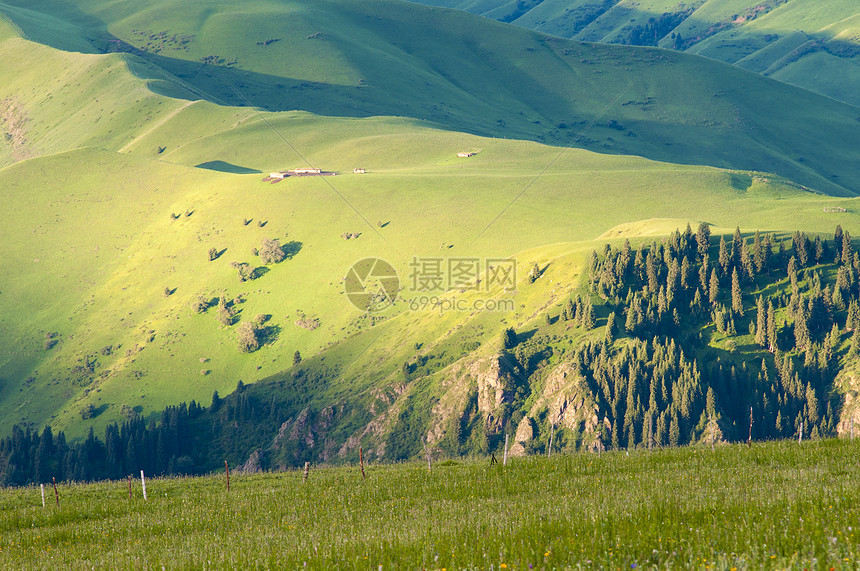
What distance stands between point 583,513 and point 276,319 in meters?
168

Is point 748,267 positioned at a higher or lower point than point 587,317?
higher

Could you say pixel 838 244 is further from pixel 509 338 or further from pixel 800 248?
pixel 509 338

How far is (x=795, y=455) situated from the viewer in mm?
27656

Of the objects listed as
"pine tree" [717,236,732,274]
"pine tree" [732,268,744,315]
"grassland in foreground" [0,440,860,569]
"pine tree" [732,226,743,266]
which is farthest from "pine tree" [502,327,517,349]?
"grassland in foreground" [0,440,860,569]

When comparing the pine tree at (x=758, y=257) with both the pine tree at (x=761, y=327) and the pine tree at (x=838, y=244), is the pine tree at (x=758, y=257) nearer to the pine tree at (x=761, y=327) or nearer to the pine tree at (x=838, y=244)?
the pine tree at (x=761, y=327)

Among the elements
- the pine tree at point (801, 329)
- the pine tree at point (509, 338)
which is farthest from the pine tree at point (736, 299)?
the pine tree at point (509, 338)

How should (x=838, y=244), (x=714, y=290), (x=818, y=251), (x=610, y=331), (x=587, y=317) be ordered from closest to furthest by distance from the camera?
(x=610, y=331) < (x=587, y=317) < (x=714, y=290) < (x=818, y=251) < (x=838, y=244)

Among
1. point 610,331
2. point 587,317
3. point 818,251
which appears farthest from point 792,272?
point 587,317

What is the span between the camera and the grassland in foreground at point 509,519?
1670cm

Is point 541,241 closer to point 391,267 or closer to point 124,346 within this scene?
point 391,267

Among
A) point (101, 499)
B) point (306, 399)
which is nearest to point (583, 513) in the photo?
Result: point (101, 499)

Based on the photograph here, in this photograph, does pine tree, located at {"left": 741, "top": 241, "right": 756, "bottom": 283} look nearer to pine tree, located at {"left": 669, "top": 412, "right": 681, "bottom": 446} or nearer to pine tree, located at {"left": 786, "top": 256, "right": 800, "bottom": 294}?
pine tree, located at {"left": 786, "top": 256, "right": 800, "bottom": 294}

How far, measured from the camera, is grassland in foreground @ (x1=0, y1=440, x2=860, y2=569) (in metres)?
16.7

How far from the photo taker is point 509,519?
20.8 metres
